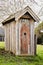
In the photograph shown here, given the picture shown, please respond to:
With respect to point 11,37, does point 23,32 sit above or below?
above

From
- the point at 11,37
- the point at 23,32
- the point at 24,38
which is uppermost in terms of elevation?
the point at 23,32

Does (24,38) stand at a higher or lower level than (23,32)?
lower

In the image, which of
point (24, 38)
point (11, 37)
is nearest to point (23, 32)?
point (24, 38)

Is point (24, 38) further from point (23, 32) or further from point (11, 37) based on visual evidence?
point (11, 37)

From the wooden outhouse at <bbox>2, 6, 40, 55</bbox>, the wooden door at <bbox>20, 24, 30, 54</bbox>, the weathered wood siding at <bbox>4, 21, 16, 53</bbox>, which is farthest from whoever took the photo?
the weathered wood siding at <bbox>4, 21, 16, 53</bbox>

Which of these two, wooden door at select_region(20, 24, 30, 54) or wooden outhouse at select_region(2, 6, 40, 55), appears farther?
wooden door at select_region(20, 24, 30, 54)

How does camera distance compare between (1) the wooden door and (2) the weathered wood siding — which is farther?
(2) the weathered wood siding

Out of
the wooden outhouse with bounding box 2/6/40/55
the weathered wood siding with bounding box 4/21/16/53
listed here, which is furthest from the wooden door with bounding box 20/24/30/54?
the weathered wood siding with bounding box 4/21/16/53

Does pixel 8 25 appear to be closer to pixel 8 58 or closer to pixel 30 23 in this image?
pixel 30 23

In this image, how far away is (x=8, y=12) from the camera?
36.1 metres

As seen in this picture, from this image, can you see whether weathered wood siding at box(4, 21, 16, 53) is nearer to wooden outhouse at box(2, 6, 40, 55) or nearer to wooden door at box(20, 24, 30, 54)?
wooden outhouse at box(2, 6, 40, 55)

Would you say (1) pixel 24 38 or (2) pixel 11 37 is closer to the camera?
(1) pixel 24 38

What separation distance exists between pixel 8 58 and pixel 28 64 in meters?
2.04

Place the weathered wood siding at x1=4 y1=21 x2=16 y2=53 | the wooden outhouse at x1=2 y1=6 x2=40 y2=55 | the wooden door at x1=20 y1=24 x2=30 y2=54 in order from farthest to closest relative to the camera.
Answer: the weathered wood siding at x1=4 y1=21 x2=16 y2=53
the wooden door at x1=20 y1=24 x2=30 y2=54
the wooden outhouse at x1=2 y1=6 x2=40 y2=55
